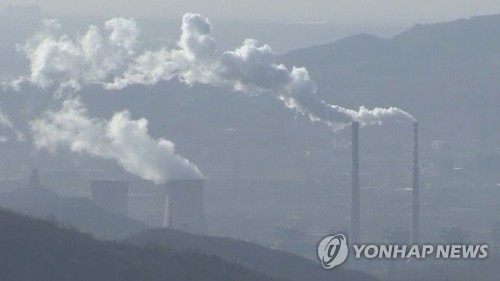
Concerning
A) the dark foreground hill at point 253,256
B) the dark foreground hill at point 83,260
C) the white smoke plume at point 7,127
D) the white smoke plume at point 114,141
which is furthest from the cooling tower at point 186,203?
the white smoke plume at point 7,127

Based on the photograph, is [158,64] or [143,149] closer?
[143,149]

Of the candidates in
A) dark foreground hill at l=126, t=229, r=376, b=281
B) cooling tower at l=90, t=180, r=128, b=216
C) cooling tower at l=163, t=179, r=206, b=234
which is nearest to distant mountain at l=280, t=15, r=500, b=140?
cooling tower at l=90, t=180, r=128, b=216

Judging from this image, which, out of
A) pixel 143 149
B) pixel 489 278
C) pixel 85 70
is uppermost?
pixel 85 70

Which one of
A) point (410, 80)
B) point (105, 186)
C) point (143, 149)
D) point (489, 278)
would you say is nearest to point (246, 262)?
point (489, 278)

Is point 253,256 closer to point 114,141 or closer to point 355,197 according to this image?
point 355,197

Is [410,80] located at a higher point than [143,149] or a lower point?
higher

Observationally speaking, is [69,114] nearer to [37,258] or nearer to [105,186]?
[105,186]
